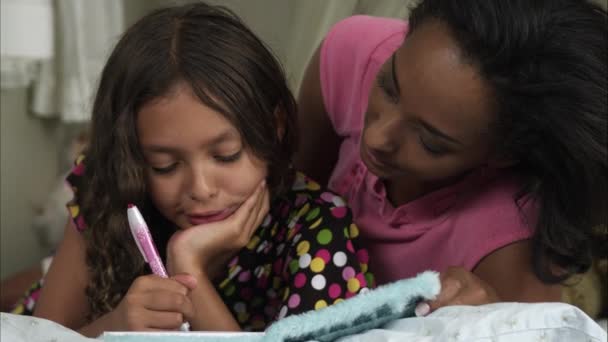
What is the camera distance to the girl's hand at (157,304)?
69cm

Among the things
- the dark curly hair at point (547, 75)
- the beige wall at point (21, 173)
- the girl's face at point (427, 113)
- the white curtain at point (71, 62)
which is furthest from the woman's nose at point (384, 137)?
the beige wall at point (21, 173)

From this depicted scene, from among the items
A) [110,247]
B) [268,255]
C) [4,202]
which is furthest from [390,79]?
[4,202]

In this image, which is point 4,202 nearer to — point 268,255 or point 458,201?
point 268,255

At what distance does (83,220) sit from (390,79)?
41 cm

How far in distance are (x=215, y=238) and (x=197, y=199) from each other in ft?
0.18

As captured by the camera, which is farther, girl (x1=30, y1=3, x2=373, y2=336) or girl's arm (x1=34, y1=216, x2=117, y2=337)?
girl's arm (x1=34, y1=216, x2=117, y2=337)

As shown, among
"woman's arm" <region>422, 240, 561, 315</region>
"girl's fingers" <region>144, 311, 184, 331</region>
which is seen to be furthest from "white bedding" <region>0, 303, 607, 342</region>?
"woman's arm" <region>422, 240, 561, 315</region>

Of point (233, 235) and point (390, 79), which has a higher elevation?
point (390, 79)

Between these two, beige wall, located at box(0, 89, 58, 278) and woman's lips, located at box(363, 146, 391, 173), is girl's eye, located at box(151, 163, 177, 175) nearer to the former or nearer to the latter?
woman's lips, located at box(363, 146, 391, 173)

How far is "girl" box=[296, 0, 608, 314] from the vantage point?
0.74 m

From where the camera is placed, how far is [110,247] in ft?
2.85

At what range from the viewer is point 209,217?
0.85 meters

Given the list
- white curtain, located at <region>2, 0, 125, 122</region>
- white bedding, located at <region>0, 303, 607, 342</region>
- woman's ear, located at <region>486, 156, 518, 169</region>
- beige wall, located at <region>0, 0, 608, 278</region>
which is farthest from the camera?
white curtain, located at <region>2, 0, 125, 122</region>

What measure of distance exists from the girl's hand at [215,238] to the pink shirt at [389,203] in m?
0.16
